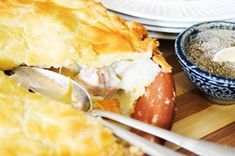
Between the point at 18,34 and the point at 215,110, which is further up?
the point at 18,34

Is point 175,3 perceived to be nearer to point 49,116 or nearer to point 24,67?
point 24,67

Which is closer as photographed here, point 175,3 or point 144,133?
point 144,133

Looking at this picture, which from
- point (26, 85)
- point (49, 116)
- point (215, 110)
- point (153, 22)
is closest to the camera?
point (49, 116)

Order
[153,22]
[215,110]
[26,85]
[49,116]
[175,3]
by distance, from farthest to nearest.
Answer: [175,3], [153,22], [215,110], [26,85], [49,116]

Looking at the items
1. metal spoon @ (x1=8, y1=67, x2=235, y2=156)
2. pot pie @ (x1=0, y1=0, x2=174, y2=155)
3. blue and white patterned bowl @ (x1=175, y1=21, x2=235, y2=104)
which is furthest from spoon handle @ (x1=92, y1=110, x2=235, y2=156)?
blue and white patterned bowl @ (x1=175, y1=21, x2=235, y2=104)

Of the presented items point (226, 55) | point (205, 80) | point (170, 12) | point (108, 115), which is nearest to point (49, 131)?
point (108, 115)

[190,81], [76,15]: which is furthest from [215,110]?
[76,15]

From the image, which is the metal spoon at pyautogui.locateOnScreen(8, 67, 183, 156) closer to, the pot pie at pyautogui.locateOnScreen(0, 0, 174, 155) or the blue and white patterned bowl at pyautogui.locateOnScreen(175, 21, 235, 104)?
the pot pie at pyautogui.locateOnScreen(0, 0, 174, 155)

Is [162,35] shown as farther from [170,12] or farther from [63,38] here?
[63,38]
